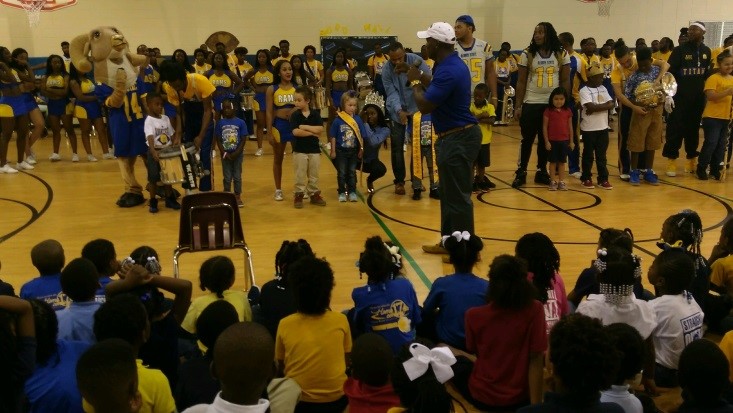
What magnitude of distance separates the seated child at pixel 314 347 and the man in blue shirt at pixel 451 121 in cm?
228

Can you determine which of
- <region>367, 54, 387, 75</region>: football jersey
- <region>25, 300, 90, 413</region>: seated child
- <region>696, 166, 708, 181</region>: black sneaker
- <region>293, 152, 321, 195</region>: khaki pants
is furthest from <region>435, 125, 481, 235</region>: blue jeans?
<region>367, 54, 387, 75</region>: football jersey

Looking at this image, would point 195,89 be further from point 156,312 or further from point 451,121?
point 156,312

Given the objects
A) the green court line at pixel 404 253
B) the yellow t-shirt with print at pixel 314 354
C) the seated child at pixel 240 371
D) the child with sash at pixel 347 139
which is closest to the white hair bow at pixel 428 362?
the seated child at pixel 240 371

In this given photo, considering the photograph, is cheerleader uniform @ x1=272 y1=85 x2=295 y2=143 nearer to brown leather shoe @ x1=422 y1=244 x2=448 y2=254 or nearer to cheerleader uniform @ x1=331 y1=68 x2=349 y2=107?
brown leather shoe @ x1=422 y1=244 x2=448 y2=254

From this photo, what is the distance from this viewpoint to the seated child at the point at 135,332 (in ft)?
8.32

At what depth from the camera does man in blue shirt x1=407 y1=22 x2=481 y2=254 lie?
4.93m

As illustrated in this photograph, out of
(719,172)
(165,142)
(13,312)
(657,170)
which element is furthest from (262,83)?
(13,312)

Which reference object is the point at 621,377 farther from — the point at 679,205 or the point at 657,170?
the point at 657,170

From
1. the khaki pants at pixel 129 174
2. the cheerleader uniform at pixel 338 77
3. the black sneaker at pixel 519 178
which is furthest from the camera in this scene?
the cheerleader uniform at pixel 338 77

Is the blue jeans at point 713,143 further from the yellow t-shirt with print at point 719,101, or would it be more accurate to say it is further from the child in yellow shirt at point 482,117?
the child in yellow shirt at point 482,117

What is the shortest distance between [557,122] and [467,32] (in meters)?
1.78

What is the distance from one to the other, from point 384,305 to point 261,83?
29.4 feet

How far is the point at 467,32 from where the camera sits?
677cm

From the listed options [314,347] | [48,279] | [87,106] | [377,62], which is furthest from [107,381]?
[377,62]
